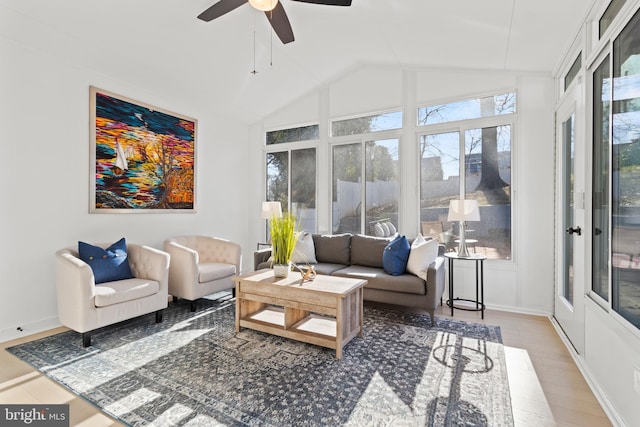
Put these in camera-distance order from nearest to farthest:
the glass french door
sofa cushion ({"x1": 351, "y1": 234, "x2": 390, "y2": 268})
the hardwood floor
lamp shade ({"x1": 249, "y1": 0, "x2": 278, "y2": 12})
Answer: the hardwood floor
lamp shade ({"x1": 249, "y1": 0, "x2": 278, "y2": 12})
the glass french door
sofa cushion ({"x1": 351, "y1": 234, "x2": 390, "y2": 268})

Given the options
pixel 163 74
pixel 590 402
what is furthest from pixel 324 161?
pixel 590 402

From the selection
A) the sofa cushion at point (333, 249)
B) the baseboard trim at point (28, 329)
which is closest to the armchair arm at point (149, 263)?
the baseboard trim at point (28, 329)

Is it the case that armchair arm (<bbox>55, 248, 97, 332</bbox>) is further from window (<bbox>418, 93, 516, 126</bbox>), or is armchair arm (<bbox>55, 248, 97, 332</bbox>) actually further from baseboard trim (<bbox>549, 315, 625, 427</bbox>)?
window (<bbox>418, 93, 516, 126</bbox>)

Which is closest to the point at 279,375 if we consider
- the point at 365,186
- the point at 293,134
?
the point at 365,186

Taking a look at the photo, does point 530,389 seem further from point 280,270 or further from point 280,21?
point 280,21

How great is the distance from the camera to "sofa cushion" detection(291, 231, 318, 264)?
428cm

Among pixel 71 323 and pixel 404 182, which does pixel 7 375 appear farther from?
pixel 404 182

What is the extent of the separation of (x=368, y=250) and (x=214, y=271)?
197 centimetres

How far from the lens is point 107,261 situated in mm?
Answer: 3207

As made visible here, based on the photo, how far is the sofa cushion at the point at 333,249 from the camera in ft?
14.3

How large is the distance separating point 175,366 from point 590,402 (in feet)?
9.37

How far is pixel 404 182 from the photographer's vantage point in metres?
4.50

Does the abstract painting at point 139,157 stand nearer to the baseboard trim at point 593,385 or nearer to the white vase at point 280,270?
the white vase at point 280,270

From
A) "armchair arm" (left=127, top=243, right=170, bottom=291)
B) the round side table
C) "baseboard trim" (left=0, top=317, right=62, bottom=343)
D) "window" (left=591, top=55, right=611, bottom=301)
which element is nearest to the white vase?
"armchair arm" (left=127, top=243, right=170, bottom=291)
